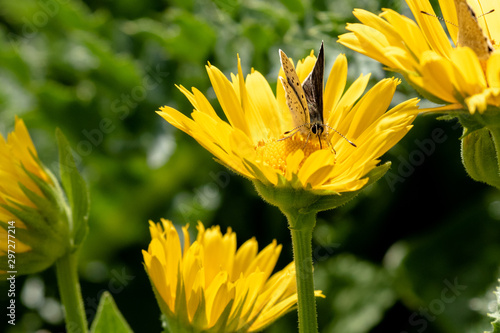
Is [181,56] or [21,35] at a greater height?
[21,35]

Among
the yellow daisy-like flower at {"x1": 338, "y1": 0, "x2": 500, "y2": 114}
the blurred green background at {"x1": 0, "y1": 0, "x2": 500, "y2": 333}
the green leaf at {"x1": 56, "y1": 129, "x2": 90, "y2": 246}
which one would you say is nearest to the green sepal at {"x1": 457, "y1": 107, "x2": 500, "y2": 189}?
the yellow daisy-like flower at {"x1": 338, "y1": 0, "x2": 500, "y2": 114}

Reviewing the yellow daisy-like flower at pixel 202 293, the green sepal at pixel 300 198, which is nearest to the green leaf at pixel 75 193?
the yellow daisy-like flower at pixel 202 293

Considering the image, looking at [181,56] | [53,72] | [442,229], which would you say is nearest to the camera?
[442,229]

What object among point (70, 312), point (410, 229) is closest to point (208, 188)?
point (410, 229)

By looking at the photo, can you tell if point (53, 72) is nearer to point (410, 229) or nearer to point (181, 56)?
point (181, 56)

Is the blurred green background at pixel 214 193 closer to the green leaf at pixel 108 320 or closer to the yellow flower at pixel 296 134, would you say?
the yellow flower at pixel 296 134

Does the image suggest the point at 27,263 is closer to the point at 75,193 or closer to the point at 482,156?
the point at 75,193

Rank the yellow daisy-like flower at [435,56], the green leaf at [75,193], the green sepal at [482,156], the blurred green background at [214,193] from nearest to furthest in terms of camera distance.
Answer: the yellow daisy-like flower at [435,56] → the green sepal at [482,156] → the green leaf at [75,193] → the blurred green background at [214,193]
